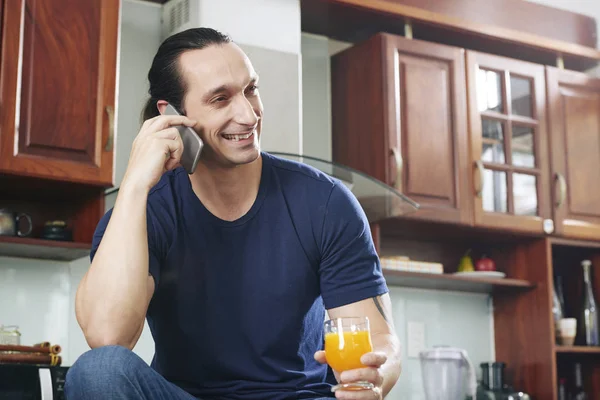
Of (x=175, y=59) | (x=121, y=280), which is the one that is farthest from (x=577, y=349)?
(x=121, y=280)

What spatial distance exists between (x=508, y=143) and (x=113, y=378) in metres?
2.59

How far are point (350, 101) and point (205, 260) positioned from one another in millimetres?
1904

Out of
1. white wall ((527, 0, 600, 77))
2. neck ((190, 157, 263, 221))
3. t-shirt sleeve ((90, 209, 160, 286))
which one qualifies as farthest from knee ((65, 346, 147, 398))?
white wall ((527, 0, 600, 77))

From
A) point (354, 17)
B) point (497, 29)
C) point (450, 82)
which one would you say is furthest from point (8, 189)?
point (497, 29)

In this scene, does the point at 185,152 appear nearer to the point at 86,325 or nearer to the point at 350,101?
the point at 86,325

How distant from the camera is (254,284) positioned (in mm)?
1852

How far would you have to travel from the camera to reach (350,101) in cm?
365

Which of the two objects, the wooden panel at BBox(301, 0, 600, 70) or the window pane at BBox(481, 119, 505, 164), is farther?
the window pane at BBox(481, 119, 505, 164)

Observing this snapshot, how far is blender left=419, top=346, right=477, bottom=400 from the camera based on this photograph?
3613mm

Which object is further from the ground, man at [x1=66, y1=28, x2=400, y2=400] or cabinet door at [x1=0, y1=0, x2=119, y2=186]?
cabinet door at [x1=0, y1=0, x2=119, y2=186]

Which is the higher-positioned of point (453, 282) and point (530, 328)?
point (453, 282)

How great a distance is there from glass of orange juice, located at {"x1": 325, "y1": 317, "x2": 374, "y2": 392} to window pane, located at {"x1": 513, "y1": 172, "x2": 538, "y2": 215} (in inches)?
89.0

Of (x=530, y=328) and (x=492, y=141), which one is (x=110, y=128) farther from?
(x=530, y=328)

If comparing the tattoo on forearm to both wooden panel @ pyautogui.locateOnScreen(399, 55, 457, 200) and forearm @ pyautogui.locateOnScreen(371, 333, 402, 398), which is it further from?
wooden panel @ pyautogui.locateOnScreen(399, 55, 457, 200)
